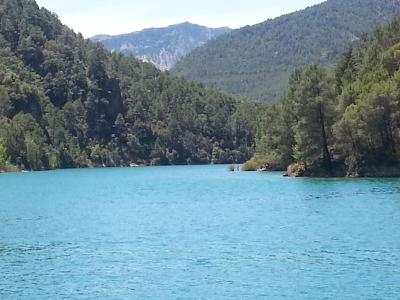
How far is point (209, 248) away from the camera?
169 feet

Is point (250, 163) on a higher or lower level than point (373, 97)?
lower

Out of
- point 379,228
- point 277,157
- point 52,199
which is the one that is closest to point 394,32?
point 277,157

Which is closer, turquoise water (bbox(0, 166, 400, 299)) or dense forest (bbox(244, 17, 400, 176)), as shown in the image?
turquoise water (bbox(0, 166, 400, 299))

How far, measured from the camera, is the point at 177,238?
57.2 m

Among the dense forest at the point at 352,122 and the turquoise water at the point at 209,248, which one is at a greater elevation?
the dense forest at the point at 352,122

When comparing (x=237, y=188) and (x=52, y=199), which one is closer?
(x=52, y=199)

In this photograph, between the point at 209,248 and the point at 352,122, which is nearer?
the point at 209,248

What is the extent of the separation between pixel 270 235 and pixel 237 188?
192ft

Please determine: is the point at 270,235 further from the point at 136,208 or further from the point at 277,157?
the point at 277,157

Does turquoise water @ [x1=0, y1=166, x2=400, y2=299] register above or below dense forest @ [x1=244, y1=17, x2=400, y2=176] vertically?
below

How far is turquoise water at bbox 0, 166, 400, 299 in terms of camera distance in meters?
38.8

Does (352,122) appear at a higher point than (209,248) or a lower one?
higher

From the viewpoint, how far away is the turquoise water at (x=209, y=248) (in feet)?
127

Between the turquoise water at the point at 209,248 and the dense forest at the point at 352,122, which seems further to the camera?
the dense forest at the point at 352,122
